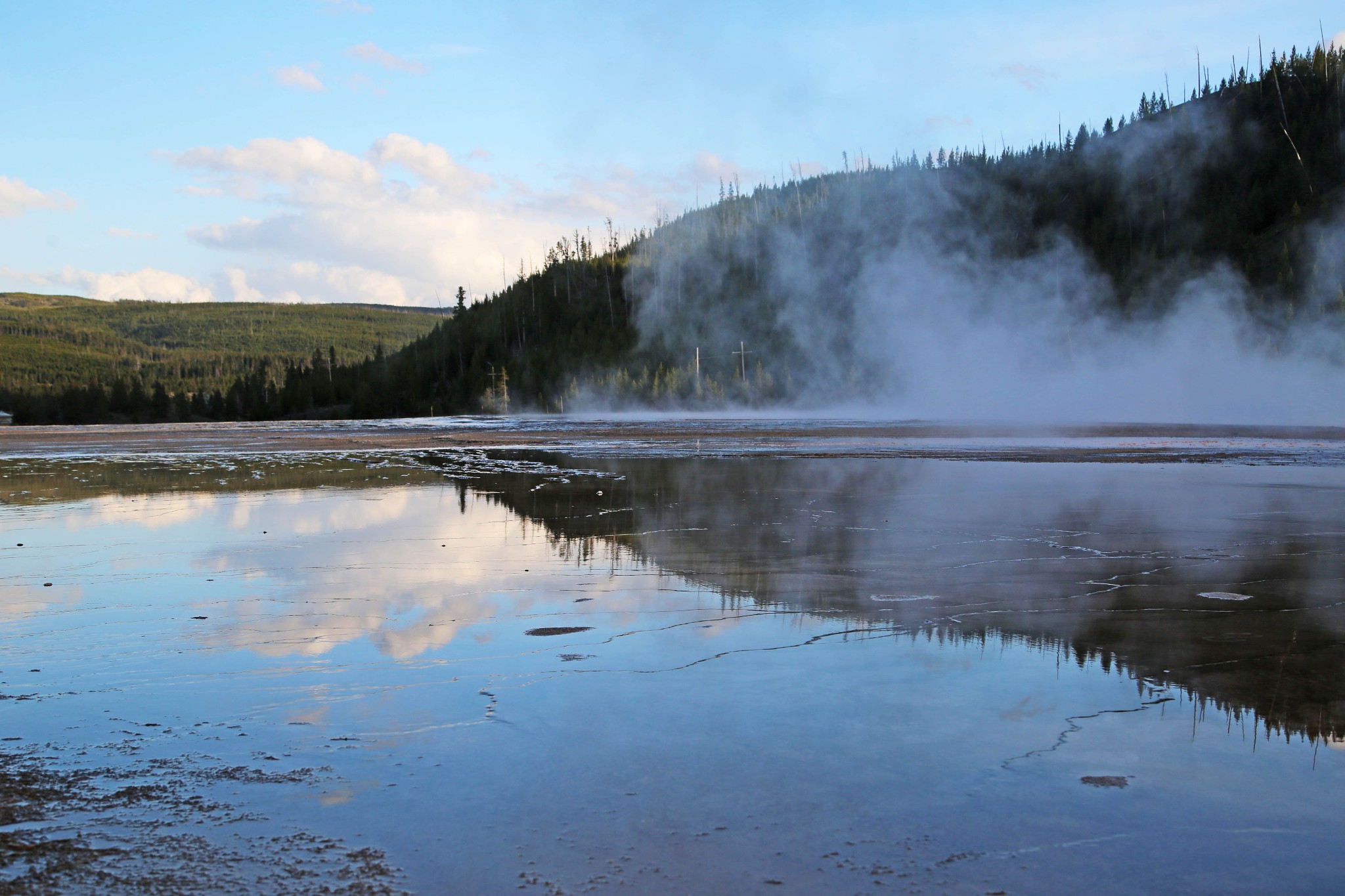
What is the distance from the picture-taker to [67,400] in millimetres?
112062

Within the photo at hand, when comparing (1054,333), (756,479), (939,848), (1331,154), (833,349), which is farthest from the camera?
(833,349)

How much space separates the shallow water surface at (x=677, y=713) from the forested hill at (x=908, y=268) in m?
77.0

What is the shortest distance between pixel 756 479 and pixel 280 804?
14309 mm

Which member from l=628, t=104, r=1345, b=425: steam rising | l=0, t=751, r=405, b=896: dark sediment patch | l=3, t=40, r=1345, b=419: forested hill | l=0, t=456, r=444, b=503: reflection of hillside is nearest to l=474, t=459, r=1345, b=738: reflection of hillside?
l=0, t=456, r=444, b=503: reflection of hillside

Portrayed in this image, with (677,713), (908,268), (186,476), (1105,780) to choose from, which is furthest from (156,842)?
(908,268)

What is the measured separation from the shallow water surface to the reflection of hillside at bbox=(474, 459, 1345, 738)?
0.17 ft

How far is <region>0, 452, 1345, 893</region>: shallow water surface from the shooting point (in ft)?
10.8

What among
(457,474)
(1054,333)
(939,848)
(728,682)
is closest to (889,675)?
(728,682)

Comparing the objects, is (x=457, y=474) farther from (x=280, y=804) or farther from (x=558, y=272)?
(x=558, y=272)

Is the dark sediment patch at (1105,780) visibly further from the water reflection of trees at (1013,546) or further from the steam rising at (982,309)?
the steam rising at (982,309)

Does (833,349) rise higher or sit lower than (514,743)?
higher

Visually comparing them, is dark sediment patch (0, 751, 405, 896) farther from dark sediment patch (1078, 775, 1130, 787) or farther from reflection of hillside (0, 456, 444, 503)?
reflection of hillside (0, 456, 444, 503)

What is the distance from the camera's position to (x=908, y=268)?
4178 inches

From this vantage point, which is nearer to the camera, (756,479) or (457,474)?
(756,479)
